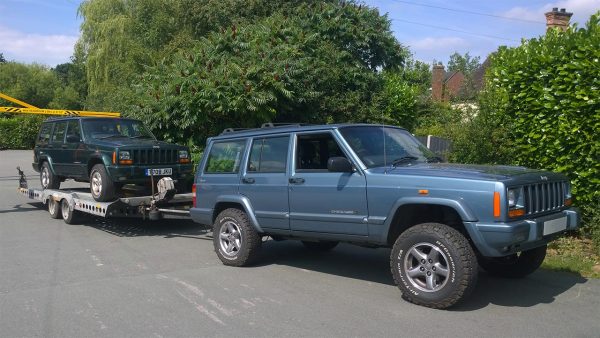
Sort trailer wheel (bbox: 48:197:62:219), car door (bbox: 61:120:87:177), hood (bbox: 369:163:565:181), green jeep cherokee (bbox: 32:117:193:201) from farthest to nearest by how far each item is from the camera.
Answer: trailer wheel (bbox: 48:197:62:219)
car door (bbox: 61:120:87:177)
green jeep cherokee (bbox: 32:117:193:201)
hood (bbox: 369:163:565:181)

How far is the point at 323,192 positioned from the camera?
21.6 feet

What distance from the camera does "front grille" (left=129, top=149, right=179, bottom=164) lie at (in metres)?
10.4

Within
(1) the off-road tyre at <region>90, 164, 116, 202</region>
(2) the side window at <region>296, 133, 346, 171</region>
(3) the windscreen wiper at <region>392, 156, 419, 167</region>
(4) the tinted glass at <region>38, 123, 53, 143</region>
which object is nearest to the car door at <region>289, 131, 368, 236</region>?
(2) the side window at <region>296, 133, 346, 171</region>

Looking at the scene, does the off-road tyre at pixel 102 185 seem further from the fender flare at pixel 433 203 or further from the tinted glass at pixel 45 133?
the fender flare at pixel 433 203

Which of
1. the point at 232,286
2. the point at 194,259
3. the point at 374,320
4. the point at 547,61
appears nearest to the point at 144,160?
the point at 194,259

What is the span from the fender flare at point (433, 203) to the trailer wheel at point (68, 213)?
756cm

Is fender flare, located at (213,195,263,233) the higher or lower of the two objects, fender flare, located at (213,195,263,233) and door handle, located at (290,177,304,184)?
the lower

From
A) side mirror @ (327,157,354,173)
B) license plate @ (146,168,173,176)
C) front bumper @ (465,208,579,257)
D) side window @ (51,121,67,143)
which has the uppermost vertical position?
side window @ (51,121,67,143)

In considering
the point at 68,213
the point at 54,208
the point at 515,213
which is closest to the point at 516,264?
the point at 515,213

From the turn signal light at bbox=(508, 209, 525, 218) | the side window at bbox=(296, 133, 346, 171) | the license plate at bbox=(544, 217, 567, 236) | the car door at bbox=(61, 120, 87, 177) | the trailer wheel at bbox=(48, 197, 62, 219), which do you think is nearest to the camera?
the turn signal light at bbox=(508, 209, 525, 218)

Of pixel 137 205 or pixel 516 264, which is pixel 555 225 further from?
pixel 137 205

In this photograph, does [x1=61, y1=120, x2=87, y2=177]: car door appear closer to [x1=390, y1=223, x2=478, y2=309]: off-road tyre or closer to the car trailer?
the car trailer

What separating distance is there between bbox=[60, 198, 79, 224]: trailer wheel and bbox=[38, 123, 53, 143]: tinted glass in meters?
1.92

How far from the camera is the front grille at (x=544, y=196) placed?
5637 mm
